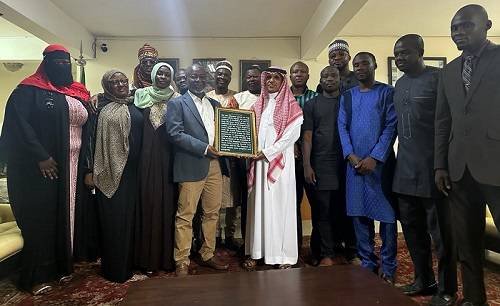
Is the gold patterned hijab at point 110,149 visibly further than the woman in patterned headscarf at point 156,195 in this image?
No

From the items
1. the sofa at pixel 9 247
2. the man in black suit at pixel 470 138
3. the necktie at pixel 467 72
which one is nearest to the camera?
the man in black suit at pixel 470 138

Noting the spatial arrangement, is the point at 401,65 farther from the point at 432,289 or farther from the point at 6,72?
the point at 6,72

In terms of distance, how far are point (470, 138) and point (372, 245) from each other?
1129 millimetres

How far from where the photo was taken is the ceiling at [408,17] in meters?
4.41

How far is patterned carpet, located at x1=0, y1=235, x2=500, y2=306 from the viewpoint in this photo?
2.29 m

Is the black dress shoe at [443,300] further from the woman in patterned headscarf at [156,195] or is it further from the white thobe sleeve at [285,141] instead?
the woman in patterned headscarf at [156,195]

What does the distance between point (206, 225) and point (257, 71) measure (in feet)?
5.03

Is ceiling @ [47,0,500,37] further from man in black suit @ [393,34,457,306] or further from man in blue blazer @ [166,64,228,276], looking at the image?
man in black suit @ [393,34,457,306]

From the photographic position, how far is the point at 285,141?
2652mm

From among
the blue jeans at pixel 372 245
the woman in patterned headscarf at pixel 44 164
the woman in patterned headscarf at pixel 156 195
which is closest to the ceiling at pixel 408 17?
the blue jeans at pixel 372 245

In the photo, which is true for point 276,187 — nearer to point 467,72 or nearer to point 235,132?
point 235,132

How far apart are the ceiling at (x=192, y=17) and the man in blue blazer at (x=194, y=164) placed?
213 centimetres

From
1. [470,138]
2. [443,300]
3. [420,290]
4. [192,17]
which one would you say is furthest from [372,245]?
[192,17]

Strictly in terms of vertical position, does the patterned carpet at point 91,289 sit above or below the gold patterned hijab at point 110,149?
below
